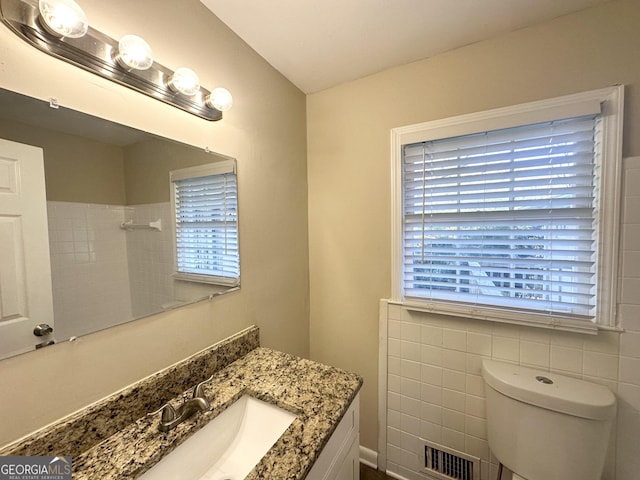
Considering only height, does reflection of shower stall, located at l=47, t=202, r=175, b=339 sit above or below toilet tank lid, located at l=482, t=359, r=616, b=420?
above

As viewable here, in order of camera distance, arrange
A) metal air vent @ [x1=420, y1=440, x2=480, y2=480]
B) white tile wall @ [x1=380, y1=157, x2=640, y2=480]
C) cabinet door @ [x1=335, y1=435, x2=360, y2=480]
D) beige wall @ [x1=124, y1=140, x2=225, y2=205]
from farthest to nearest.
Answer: metal air vent @ [x1=420, y1=440, x2=480, y2=480] < white tile wall @ [x1=380, y1=157, x2=640, y2=480] < cabinet door @ [x1=335, y1=435, x2=360, y2=480] < beige wall @ [x1=124, y1=140, x2=225, y2=205]

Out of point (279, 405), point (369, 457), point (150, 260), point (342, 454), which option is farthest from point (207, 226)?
point (369, 457)

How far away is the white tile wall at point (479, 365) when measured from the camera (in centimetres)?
101

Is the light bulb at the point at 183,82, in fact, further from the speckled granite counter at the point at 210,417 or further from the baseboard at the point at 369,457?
the baseboard at the point at 369,457

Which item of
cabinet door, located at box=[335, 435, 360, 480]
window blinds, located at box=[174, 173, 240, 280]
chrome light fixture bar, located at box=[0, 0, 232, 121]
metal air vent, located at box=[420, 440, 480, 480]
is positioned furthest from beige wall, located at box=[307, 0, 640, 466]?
chrome light fixture bar, located at box=[0, 0, 232, 121]

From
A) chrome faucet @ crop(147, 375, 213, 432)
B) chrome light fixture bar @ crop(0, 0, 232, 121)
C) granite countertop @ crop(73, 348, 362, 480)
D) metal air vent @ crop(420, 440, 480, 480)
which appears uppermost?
chrome light fixture bar @ crop(0, 0, 232, 121)

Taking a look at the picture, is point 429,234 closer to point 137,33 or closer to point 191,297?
point 191,297

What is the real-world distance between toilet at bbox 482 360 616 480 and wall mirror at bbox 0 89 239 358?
1426 mm

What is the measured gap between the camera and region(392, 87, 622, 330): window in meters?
1.05

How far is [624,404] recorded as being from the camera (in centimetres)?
103

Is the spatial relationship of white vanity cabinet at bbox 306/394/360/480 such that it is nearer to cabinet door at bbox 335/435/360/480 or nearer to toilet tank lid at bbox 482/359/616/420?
cabinet door at bbox 335/435/360/480

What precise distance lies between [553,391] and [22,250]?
1.79m

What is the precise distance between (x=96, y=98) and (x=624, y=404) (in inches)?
85.2

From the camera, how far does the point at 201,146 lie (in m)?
1.00
